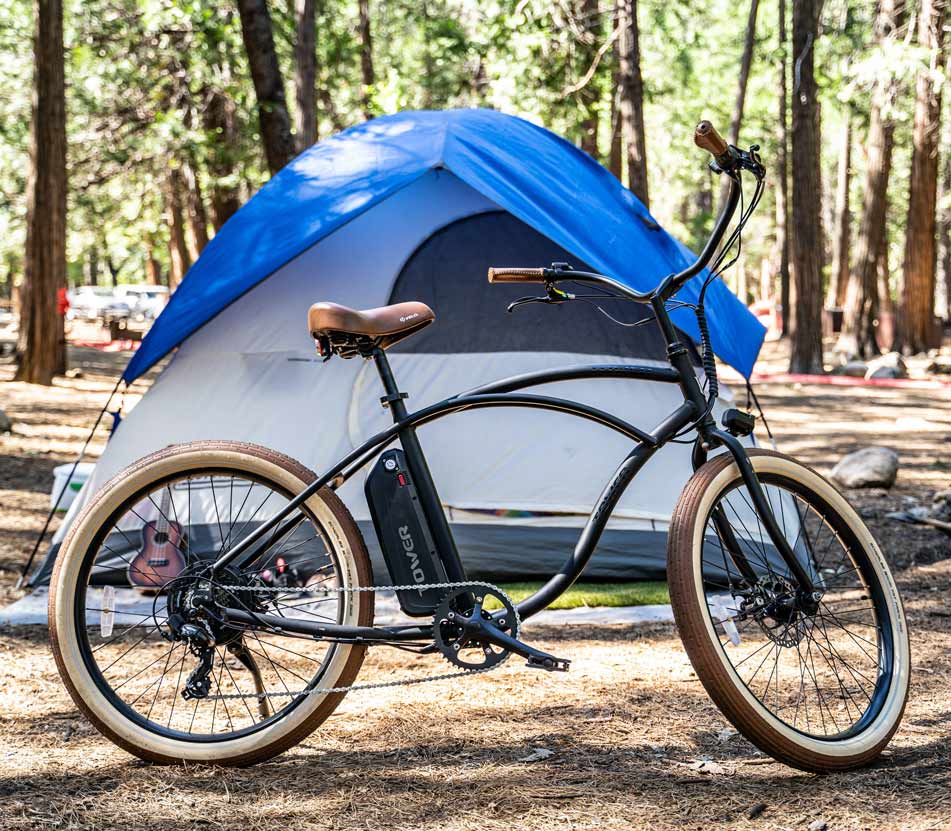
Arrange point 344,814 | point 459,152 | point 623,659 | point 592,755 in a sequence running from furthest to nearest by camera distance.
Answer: point 459,152
point 623,659
point 592,755
point 344,814

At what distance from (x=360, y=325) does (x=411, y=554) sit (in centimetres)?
59

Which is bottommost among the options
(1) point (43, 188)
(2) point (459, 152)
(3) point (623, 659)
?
(3) point (623, 659)

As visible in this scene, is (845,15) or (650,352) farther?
(845,15)

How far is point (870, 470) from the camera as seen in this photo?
7.28 m

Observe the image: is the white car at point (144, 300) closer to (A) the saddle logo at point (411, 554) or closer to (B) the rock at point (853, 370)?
(B) the rock at point (853, 370)

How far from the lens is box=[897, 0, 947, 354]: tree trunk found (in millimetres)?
16406

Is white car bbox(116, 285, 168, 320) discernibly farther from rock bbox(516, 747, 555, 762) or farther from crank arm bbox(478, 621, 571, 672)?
crank arm bbox(478, 621, 571, 672)

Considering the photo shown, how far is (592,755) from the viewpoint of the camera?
2967 mm

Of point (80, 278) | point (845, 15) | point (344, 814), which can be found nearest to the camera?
point (344, 814)

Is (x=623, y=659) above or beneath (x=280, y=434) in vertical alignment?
beneath

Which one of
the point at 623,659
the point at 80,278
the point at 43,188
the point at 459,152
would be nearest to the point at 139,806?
the point at 623,659

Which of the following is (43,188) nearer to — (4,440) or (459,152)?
(4,440)

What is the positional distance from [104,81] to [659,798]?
16686 mm

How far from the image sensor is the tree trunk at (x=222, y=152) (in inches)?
646
